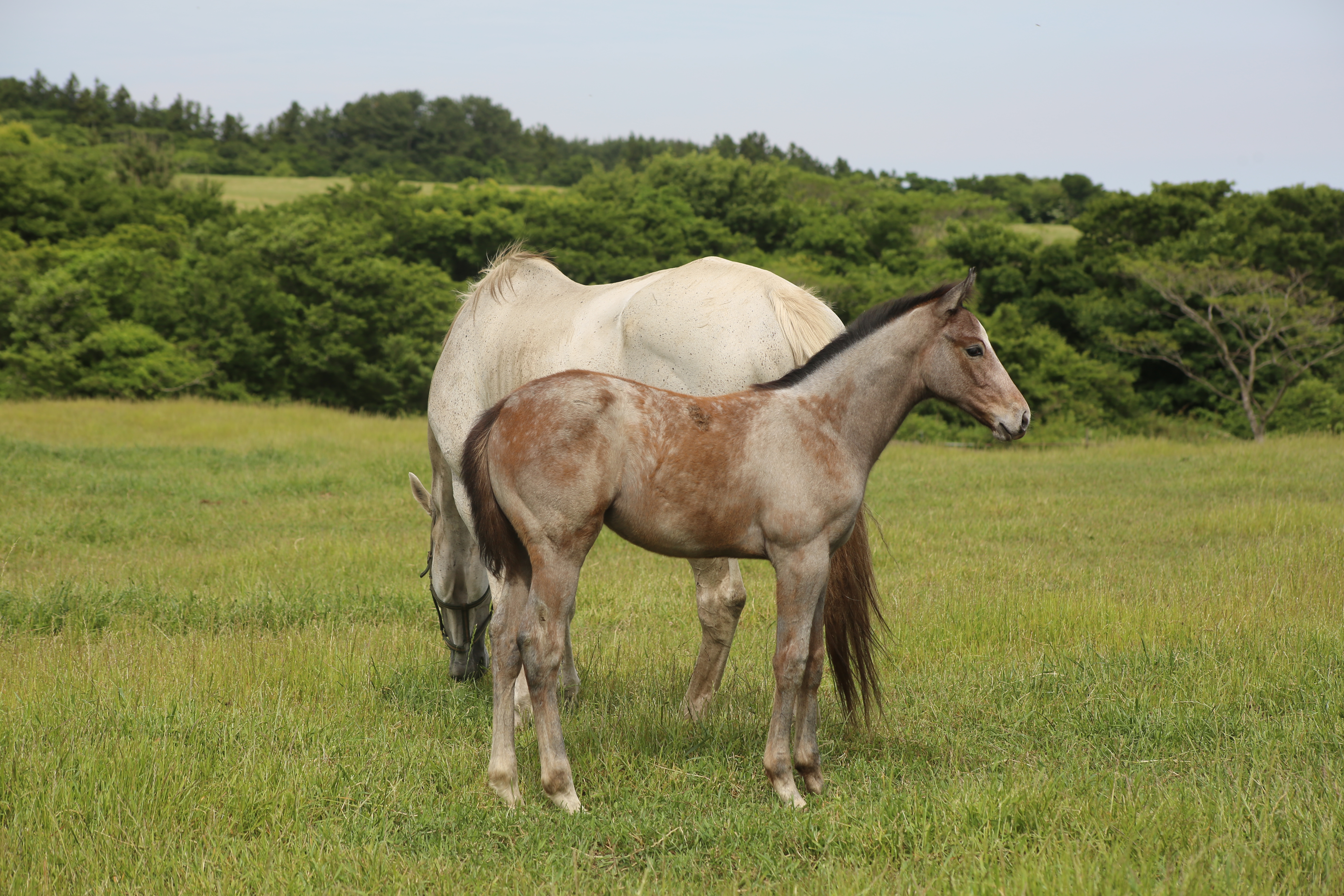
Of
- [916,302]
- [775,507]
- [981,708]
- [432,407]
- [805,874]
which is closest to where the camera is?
[805,874]

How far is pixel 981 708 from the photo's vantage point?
470 centimetres

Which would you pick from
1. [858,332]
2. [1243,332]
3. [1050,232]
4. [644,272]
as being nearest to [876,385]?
[858,332]

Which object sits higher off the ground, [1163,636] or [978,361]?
[978,361]

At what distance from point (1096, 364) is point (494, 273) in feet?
92.5

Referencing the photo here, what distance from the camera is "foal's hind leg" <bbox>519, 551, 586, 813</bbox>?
3512 millimetres

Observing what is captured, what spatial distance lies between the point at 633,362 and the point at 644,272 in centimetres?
3415

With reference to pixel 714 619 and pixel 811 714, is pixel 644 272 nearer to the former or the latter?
pixel 714 619

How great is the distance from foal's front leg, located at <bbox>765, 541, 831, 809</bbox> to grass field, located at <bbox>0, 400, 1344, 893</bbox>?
0.14 meters

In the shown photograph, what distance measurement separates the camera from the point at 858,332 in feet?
12.6

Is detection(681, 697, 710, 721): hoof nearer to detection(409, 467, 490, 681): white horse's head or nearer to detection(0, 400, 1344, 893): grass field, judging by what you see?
detection(0, 400, 1344, 893): grass field

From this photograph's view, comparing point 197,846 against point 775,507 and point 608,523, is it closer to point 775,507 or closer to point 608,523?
point 608,523

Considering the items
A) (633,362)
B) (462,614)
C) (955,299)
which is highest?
Result: (955,299)

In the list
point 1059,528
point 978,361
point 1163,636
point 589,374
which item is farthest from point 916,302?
point 1059,528

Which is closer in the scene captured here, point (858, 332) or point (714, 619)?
point (858, 332)
